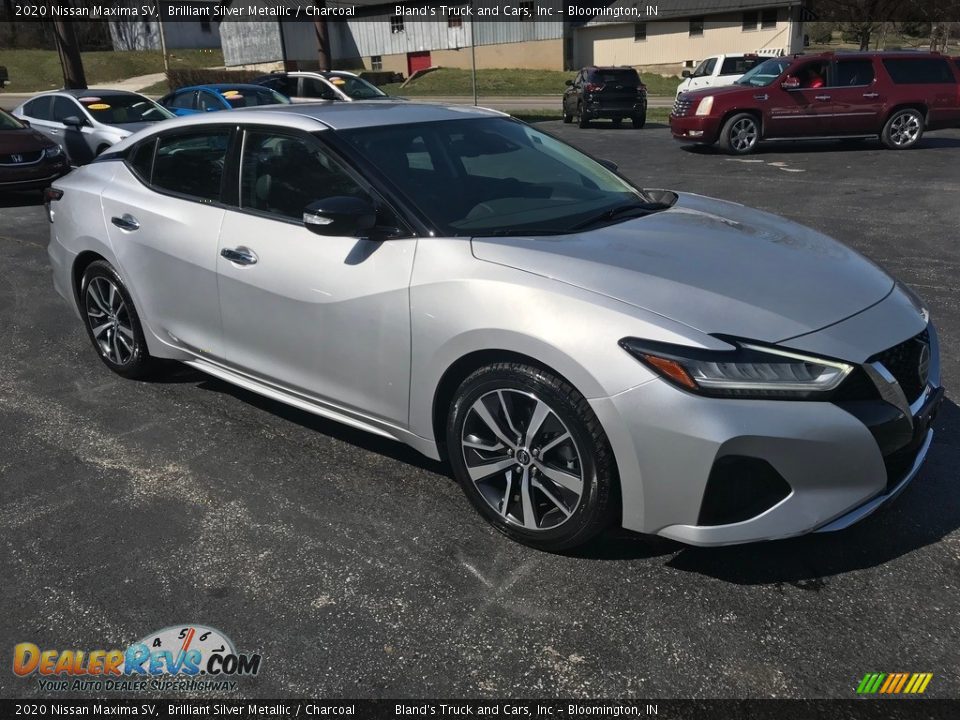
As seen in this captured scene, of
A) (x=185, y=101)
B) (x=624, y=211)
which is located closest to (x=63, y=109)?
(x=185, y=101)

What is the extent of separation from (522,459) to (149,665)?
142 cm

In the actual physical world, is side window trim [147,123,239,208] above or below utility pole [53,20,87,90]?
below

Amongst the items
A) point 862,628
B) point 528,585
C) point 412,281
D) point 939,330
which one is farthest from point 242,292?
point 939,330

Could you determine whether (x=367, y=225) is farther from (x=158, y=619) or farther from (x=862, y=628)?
(x=862, y=628)

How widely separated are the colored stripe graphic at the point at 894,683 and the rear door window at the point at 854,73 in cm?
1506

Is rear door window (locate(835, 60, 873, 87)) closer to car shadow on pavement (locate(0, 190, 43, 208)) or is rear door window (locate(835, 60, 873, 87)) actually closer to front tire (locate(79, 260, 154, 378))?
car shadow on pavement (locate(0, 190, 43, 208))

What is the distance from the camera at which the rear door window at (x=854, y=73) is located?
15305 millimetres

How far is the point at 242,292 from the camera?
3.89m

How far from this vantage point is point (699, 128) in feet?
50.6

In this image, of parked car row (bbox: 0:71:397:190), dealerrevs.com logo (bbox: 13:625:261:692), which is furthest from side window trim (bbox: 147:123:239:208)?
parked car row (bbox: 0:71:397:190)

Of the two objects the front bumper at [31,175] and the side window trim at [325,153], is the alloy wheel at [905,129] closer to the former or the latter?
the front bumper at [31,175]

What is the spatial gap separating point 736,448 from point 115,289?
3.66 metres

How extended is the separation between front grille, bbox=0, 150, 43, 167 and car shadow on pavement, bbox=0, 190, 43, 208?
60cm

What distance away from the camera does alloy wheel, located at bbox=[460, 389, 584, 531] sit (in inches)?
117
